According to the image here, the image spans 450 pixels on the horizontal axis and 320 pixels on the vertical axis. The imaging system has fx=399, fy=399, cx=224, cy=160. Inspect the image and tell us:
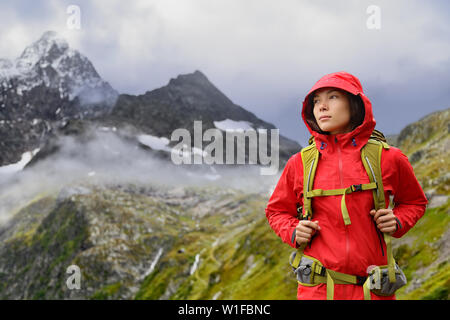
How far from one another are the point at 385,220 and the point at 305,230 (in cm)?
117

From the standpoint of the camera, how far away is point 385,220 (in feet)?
19.2

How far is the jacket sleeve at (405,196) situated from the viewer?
6180 millimetres

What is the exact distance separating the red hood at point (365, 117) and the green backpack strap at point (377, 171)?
150 millimetres

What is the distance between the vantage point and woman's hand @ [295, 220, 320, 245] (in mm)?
5945

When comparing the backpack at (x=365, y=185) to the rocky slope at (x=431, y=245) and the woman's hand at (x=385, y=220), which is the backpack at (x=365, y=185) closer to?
the woman's hand at (x=385, y=220)

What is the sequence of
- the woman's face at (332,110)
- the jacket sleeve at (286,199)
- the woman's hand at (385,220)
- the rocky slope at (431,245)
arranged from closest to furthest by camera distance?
the woman's hand at (385,220) → the woman's face at (332,110) → the jacket sleeve at (286,199) → the rocky slope at (431,245)

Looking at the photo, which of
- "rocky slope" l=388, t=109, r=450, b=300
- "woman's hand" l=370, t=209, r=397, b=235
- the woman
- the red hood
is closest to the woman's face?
the woman

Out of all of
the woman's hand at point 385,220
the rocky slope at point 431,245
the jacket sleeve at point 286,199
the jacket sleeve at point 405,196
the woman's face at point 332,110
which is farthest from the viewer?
the rocky slope at point 431,245

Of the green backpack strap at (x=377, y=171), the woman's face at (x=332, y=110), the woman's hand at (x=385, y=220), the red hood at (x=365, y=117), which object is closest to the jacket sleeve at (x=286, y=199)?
the red hood at (x=365, y=117)

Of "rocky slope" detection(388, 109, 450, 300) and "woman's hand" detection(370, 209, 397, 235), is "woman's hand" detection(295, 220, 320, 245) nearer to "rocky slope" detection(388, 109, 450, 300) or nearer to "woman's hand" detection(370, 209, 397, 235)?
"woman's hand" detection(370, 209, 397, 235)

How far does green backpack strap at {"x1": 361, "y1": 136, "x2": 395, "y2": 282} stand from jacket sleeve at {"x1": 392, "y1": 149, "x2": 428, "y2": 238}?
0.98 ft

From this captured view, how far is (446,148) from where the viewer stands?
4304 inches
